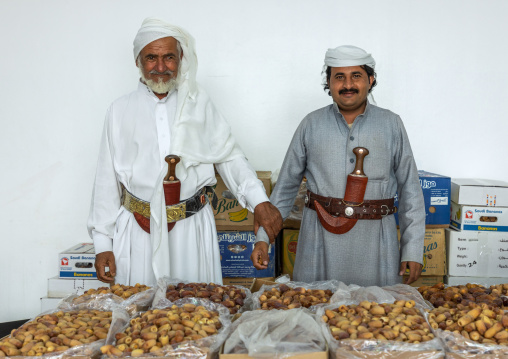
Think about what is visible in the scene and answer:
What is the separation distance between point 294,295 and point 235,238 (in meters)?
1.55

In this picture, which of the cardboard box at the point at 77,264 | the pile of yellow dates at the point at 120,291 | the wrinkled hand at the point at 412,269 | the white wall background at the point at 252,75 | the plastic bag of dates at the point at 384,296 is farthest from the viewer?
the white wall background at the point at 252,75

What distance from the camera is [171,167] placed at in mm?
2348

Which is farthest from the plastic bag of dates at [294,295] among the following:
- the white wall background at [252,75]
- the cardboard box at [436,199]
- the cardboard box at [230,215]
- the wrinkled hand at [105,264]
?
the white wall background at [252,75]

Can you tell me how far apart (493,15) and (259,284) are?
273 centimetres

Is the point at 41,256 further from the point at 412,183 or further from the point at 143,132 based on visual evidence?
the point at 412,183

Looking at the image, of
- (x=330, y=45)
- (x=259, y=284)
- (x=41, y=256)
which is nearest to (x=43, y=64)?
(x=41, y=256)

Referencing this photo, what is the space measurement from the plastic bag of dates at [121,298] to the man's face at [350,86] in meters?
1.28

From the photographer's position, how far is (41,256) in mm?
3916

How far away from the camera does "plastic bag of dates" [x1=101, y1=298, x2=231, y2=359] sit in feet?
4.80

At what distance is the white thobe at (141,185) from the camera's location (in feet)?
8.06

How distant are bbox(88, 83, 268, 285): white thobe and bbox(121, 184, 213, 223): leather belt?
0.09 feet

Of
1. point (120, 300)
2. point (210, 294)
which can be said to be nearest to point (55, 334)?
point (120, 300)

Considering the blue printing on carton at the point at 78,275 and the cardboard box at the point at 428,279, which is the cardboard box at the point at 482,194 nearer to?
the cardboard box at the point at 428,279

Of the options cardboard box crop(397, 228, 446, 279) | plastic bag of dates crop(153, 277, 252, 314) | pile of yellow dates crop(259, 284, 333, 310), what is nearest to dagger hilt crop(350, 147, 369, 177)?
pile of yellow dates crop(259, 284, 333, 310)
